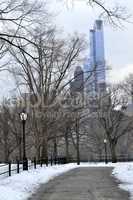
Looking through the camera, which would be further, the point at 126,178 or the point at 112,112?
the point at 112,112

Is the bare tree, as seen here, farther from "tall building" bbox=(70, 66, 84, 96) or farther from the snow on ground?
the snow on ground

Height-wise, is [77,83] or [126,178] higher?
[77,83]

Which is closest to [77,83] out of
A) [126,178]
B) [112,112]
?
[112,112]

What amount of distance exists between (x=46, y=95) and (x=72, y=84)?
504 cm

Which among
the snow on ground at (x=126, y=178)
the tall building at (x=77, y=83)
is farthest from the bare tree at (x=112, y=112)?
the snow on ground at (x=126, y=178)

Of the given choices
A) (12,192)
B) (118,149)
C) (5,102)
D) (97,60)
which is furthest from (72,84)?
(118,149)

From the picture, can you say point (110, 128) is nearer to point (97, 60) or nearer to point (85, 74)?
point (85, 74)

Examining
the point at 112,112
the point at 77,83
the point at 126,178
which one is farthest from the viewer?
the point at 112,112

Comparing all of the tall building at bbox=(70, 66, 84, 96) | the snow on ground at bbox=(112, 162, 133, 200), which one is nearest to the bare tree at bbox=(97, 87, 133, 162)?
the tall building at bbox=(70, 66, 84, 96)

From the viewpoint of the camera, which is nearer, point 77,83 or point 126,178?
point 126,178

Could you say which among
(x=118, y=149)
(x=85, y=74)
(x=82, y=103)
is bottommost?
(x=118, y=149)

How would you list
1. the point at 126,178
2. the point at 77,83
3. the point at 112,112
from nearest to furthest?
the point at 126,178
the point at 77,83
the point at 112,112

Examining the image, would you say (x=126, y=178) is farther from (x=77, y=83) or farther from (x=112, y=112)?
(x=112, y=112)

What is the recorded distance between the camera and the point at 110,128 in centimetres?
6169
